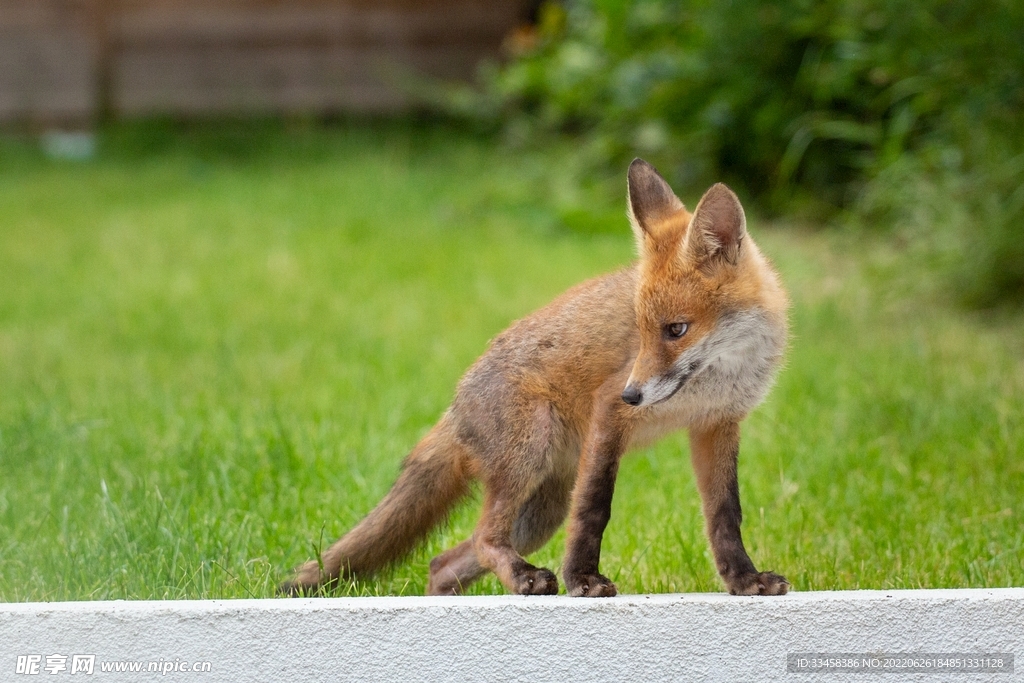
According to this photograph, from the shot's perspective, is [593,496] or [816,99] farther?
[816,99]

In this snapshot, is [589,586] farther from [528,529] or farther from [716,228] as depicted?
[716,228]

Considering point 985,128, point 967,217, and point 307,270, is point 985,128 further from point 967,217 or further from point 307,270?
point 307,270

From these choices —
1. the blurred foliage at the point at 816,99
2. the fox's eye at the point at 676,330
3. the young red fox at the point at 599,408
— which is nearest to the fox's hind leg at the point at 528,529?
the young red fox at the point at 599,408

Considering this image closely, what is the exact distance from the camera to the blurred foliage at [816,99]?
662 centimetres

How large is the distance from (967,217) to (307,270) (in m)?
4.60

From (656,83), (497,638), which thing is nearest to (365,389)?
(497,638)

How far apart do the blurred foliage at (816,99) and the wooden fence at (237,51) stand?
2.45m

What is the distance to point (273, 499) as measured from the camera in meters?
4.15

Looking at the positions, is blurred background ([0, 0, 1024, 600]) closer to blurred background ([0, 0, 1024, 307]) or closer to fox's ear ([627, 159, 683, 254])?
blurred background ([0, 0, 1024, 307])

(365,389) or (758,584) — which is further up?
(758,584)

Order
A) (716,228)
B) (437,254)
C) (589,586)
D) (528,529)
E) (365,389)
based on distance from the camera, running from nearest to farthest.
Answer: (589,586) < (716,228) < (528,529) < (365,389) < (437,254)

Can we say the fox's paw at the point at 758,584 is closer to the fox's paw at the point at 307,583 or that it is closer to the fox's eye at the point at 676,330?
the fox's eye at the point at 676,330

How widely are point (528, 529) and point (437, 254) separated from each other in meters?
5.61

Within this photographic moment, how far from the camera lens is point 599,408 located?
310 centimetres
